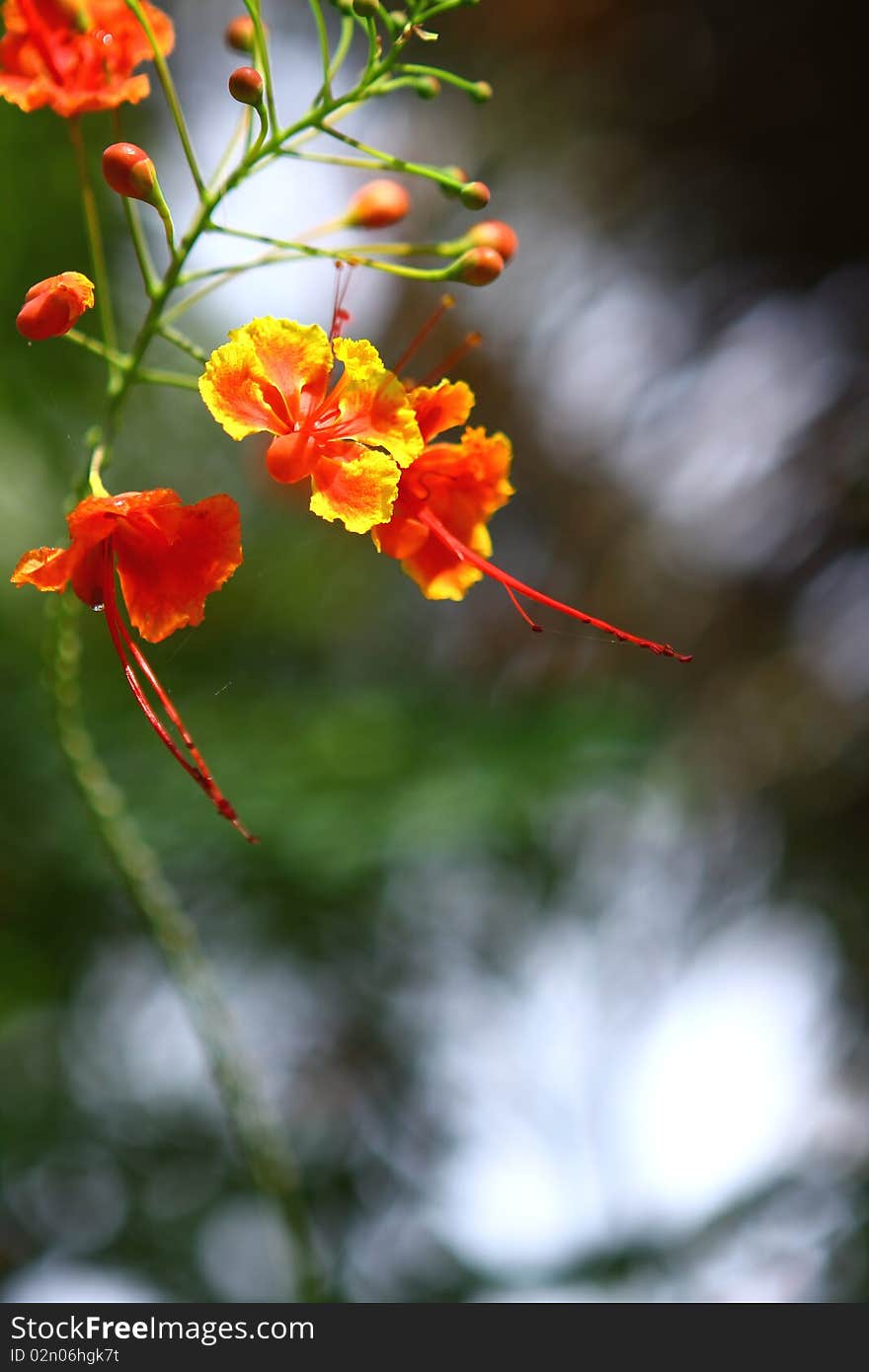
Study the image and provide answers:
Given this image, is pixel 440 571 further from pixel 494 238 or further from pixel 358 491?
pixel 494 238

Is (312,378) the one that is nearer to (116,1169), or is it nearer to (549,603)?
(549,603)

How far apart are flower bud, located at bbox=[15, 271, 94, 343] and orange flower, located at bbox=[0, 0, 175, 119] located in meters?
0.26

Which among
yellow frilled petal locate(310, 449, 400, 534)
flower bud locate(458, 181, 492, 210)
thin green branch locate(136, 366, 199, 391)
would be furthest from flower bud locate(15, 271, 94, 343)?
flower bud locate(458, 181, 492, 210)

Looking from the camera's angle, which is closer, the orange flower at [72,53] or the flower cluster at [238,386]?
the flower cluster at [238,386]

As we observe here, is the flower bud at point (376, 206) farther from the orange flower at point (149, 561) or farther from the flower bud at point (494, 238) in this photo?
the orange flower at point (149, 561)

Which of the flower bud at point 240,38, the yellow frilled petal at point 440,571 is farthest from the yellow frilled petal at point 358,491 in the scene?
the flower bud at point 240,38

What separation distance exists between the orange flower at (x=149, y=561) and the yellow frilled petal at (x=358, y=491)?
0.07m

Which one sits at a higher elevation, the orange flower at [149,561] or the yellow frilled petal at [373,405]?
the yellow frilled petal at [373,405]

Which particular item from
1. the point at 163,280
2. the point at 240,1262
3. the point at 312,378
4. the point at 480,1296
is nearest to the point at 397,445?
the point at 312,378

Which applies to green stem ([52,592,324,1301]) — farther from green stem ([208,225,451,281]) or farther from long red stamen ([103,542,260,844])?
green stem ([208,225,451,281])

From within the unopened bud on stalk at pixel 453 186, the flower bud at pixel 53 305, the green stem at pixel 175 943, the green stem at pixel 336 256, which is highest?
the unopened bud on stalk at pixel 453 186

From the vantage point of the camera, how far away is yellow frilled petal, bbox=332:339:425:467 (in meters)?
1.00

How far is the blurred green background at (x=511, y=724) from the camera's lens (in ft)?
7.66

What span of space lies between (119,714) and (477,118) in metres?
1.91
